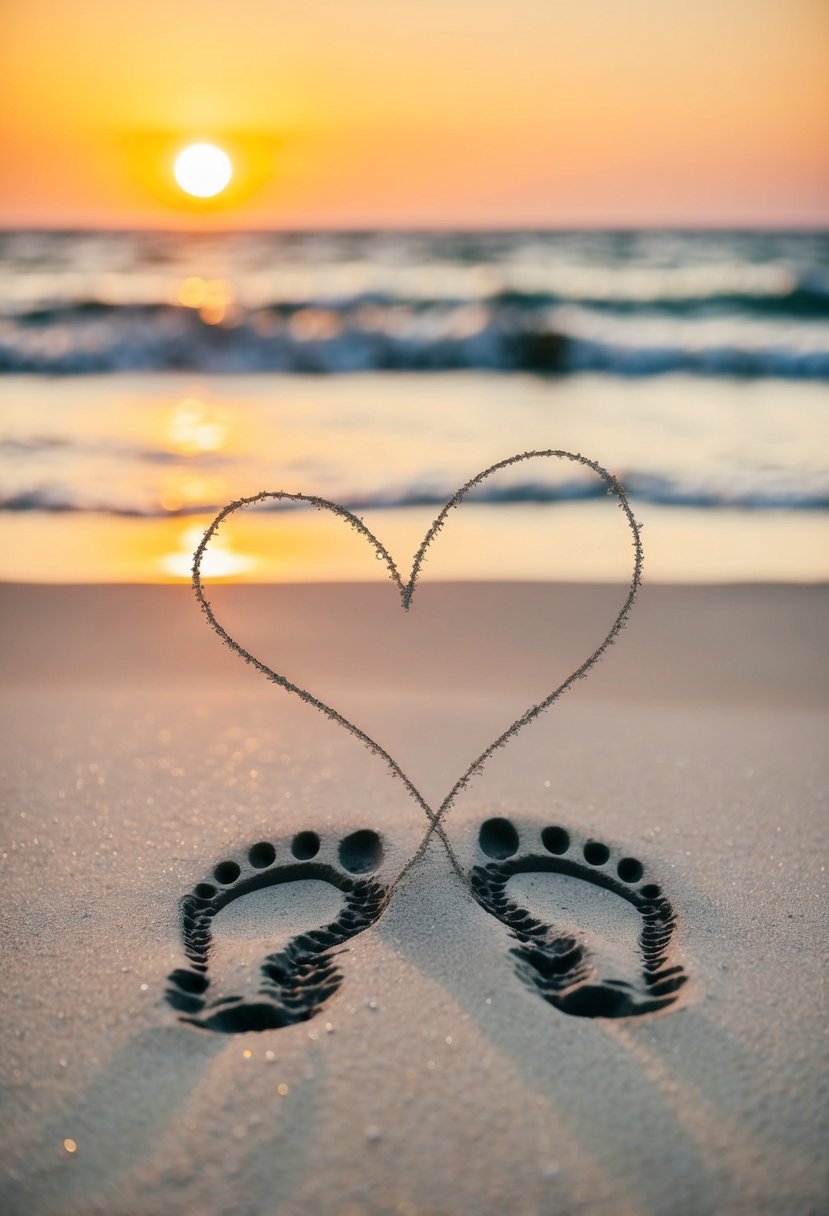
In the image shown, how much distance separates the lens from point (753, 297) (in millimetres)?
14453

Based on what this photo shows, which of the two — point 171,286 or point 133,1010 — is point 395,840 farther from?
point 171,286

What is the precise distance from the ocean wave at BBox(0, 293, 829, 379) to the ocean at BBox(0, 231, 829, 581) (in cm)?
4

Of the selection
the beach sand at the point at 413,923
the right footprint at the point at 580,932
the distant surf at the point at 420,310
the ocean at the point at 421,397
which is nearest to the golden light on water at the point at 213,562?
the ocean at the point at 421,397

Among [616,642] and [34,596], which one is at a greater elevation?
[34,596]

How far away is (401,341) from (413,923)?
10206 mm

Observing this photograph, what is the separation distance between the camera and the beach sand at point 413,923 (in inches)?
57.1

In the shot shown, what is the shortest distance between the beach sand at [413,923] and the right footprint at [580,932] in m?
0.02

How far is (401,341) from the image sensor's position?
1152cm

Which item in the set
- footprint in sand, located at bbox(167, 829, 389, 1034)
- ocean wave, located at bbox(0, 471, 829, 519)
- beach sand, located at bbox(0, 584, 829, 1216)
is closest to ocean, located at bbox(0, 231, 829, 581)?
ocean wave, located at bbox(0, 471, 829, 519)

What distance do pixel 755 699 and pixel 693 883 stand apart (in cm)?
104

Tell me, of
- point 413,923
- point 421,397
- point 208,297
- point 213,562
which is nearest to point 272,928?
point 413,923

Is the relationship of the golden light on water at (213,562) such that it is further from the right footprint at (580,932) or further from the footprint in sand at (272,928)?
the right footprint at (580,932)

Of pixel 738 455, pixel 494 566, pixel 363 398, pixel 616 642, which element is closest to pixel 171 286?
pixel 363 398

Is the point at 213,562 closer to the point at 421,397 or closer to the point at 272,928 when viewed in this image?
the point at 272,928
